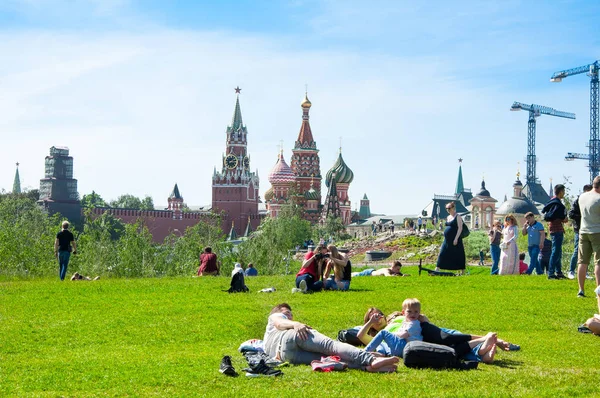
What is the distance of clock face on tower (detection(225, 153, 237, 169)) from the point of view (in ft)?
399

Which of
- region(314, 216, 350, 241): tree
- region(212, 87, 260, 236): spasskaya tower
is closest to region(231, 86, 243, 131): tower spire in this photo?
region(212, 87, 260, 236): spasskaya tower

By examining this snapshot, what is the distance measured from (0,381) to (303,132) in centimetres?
10886

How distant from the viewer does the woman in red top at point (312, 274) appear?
15.1 metres

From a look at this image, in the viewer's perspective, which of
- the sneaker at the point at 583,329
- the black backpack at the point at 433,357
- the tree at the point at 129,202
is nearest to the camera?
the black backpack at the point at 433,357

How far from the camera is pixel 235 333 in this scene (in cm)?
1123

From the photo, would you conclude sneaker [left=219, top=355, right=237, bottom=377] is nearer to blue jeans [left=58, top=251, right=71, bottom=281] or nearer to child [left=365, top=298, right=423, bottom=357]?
child [left=365, top=298, right=423, bottom=357]

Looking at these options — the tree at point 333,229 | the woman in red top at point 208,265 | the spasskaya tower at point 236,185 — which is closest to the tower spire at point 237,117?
the spasskaya tower at point 236,185

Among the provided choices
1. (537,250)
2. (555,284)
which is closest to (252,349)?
(555,284)

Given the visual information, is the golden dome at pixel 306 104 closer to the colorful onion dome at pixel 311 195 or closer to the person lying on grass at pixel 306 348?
the colorful onion dome at pixel 311 195

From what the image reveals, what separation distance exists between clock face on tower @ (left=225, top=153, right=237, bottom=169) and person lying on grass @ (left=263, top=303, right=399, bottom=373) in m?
113

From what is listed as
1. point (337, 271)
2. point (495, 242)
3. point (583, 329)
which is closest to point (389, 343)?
point (583, 329)

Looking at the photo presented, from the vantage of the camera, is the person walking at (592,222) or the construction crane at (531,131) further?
the construction crane at (531,131)

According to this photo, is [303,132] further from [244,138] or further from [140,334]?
[140,334]

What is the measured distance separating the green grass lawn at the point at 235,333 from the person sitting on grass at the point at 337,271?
0.37 meters
